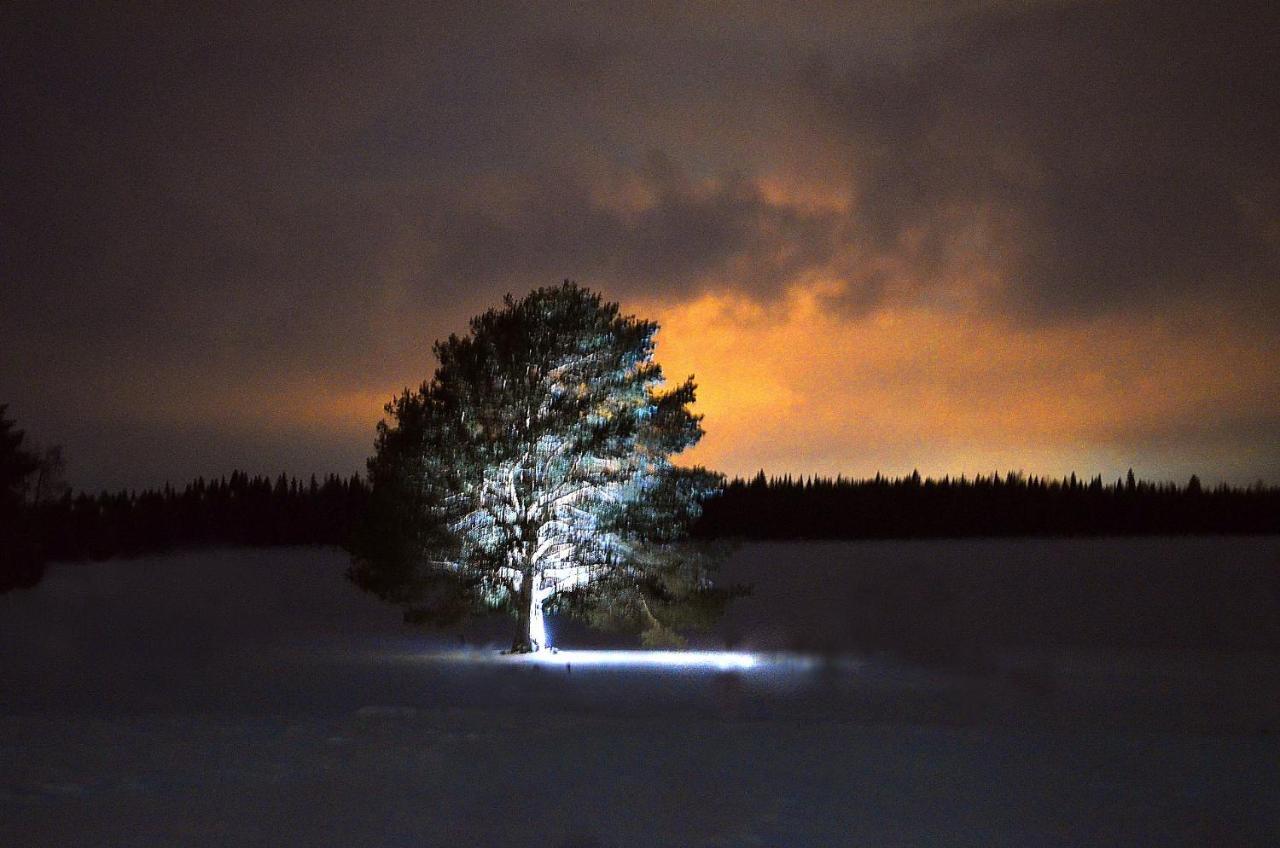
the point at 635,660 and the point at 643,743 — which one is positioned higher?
the point at 643,743

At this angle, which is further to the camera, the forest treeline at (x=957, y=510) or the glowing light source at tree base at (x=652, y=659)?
the forest treeline at (x=957, y=510)

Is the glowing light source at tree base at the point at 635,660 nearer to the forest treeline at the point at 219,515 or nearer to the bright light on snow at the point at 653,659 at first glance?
the bright light on snow at the point at 653,659

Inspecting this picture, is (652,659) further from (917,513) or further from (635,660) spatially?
(917,513)

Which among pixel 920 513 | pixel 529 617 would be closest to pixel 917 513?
pixel 920 513

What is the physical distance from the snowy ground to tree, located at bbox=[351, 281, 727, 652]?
3.00 metres

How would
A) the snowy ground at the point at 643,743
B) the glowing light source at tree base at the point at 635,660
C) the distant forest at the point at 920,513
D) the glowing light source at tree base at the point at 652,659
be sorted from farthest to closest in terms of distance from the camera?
1. the distant forest at the point at 920,513
2. the glowing light source at tree base at the point at 652,659
3. the glowing light source at tree base at the point at 635,660
4. the snowy ground at the point at 643,743

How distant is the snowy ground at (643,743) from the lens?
1050 cm

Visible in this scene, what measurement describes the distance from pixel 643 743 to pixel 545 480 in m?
21.2

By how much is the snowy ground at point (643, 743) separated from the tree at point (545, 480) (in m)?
3.00

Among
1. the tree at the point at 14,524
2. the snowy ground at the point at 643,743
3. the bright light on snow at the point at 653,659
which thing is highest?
the tree at the point at 14,524

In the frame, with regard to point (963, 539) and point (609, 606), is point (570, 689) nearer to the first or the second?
point (609, 606)

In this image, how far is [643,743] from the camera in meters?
15.4

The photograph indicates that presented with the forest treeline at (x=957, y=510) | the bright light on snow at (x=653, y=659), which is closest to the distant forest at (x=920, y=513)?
the forest treeline at (x=957, y=510)

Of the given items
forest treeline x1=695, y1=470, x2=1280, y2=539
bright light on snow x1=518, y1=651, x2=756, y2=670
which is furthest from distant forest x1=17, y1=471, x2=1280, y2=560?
bright light on snow x1=518, y1=651, x2=756, y2=670
